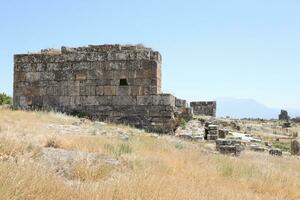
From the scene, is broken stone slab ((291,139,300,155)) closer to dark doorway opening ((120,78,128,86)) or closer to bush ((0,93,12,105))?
dark doorway opening ((120,78,128,86))

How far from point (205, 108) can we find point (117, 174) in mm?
29766

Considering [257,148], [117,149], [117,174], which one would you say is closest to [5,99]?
[257,148]

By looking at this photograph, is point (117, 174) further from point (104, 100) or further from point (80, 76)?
point (80, 76)

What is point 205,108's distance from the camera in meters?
36.8

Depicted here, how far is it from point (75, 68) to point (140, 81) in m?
2.89

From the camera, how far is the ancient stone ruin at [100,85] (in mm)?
18844

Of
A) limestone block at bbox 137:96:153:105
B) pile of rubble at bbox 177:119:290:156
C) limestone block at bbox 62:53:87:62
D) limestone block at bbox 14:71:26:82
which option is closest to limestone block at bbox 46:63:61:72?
limestone block at bbox 62:53:87:62

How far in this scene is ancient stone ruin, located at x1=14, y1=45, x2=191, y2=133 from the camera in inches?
742

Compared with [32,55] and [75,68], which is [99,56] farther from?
[32,55]

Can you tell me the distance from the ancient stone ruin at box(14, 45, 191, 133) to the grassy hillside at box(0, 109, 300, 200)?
4709mm

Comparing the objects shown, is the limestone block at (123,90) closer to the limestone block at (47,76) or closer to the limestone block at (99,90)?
the limestone block at (99,90)

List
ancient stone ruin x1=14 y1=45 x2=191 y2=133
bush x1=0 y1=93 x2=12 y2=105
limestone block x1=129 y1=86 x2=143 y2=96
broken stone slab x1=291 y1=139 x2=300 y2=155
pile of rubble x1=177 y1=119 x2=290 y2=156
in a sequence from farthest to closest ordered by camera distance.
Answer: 1. bush x1=0 y1=93 x2=12 y2=105
2. broken stone slab x1=291 y1=139 x2=300 y2=155
3. limestone block x1=129 y1=86 x2=143 y2=96
4. ancient stone ruin x1=14 y1=45 x2=191 y2=133
5. pile of rubble x1=177 y1=119 x2=290 y2=156

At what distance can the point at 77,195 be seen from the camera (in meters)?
4.94

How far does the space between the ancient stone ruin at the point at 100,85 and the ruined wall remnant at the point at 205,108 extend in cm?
1587
